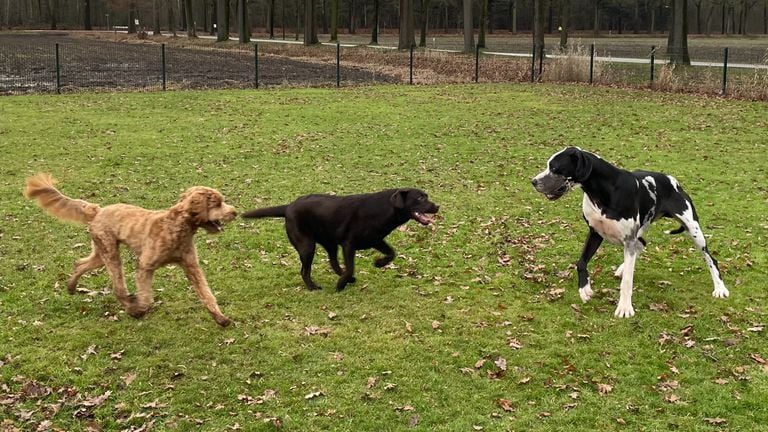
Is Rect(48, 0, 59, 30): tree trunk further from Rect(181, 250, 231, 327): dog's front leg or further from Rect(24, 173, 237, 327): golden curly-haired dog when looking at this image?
Rect(181, 250, 231, 327): dog's front leg

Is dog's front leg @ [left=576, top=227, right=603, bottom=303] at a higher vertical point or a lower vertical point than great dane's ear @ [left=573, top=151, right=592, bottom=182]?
lower

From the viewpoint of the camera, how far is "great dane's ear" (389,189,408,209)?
6375mm

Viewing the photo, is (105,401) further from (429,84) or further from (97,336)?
(429,84)

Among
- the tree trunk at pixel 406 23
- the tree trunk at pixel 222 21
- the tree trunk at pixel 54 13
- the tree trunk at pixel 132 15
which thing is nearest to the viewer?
the tree trunk at pixel 406 23

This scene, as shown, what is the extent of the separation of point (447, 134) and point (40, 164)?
8.53m

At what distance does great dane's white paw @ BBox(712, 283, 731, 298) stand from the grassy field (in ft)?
0.33

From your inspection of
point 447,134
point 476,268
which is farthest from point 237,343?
point 447,134

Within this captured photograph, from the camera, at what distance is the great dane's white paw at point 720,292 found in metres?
6.67

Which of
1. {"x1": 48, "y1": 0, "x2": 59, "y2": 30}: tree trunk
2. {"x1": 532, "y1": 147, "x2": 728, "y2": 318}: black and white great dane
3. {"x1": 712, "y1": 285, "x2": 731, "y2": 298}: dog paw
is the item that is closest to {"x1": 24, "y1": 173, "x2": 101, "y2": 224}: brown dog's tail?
{"x1": 532, "y1": 147, "x2": 728, "y2": 318}: black and white great dane

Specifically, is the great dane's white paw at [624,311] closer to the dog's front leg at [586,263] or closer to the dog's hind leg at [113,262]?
the dog's front leg at [586,263]

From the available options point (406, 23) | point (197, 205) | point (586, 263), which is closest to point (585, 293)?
point (586, 263)

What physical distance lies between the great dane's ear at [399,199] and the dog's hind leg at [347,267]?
0.59 m

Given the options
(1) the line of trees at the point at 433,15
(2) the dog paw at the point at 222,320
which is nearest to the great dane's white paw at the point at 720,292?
(2) the dog paw at the point at 222,320

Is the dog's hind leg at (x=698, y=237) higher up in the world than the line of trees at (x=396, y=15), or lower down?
lower down
